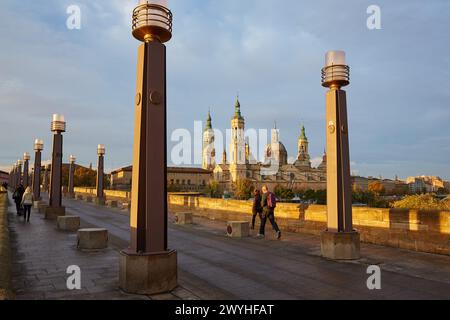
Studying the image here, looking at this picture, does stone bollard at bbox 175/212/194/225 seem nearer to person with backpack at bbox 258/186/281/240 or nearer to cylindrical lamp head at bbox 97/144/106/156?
person with backpack at bbox 258/186/281/240

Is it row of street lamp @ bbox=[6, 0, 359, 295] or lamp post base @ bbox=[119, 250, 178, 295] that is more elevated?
row of street lamp @ bbox=[6, 0, 359, 295]

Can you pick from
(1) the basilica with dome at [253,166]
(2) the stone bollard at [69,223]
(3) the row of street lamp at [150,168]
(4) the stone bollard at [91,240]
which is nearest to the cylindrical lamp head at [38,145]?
(2) the stone bollard at [69,223]

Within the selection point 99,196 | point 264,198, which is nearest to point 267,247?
point 264,198

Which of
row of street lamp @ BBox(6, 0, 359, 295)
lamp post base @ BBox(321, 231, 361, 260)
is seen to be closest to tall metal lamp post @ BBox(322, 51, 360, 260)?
lamp post base @ BBox(321, 231, 361, 260)

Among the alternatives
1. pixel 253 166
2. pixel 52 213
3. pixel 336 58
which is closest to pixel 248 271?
pixel 336 58

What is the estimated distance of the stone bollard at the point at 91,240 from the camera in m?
10.3

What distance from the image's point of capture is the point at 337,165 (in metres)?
9.56

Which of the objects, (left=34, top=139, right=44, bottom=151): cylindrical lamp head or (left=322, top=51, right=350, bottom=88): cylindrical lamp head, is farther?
(left=34, top=139, right=44, bottom=151): cylindrical lamp head

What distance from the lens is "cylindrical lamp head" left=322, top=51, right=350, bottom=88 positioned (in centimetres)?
968

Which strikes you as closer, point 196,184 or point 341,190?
point 341,190

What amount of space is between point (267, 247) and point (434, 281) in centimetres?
498

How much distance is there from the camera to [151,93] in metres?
6.46

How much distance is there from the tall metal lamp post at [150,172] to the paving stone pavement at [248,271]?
0.39 meters
